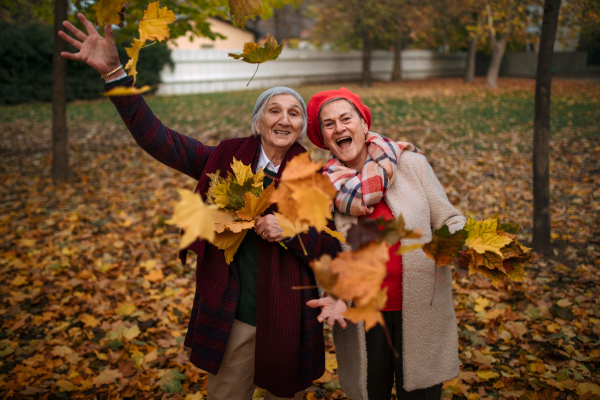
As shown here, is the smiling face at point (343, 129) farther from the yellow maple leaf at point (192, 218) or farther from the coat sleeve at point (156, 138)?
the yellow maple leaf at point (192, 218)

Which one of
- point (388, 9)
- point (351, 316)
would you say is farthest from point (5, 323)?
point (388, 9)

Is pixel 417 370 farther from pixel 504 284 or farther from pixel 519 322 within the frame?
pixel 504 284

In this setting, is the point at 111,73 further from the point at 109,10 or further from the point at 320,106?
the point at 320,106

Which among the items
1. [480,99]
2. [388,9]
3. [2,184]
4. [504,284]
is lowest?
[504,284]

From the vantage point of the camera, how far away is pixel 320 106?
75.7 inches

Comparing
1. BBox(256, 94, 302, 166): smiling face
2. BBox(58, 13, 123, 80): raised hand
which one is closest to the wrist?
BBox(58, 13, 123, 80): raised hand

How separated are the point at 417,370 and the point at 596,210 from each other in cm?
438

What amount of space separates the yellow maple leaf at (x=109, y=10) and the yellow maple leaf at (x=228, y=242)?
2.87 ft

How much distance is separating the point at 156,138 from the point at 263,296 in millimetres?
878

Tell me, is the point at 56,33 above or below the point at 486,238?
above

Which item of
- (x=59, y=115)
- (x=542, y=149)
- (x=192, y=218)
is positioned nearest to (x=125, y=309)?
(x=192, y=218)

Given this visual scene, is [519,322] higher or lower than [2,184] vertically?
lower

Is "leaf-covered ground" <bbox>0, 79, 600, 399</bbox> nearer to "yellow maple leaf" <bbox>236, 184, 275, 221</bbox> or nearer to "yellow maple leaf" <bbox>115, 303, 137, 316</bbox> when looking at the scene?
"yellow maple leaf" <bbox>115, 303, 137, 316</bbox>

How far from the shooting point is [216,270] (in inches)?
73.4
